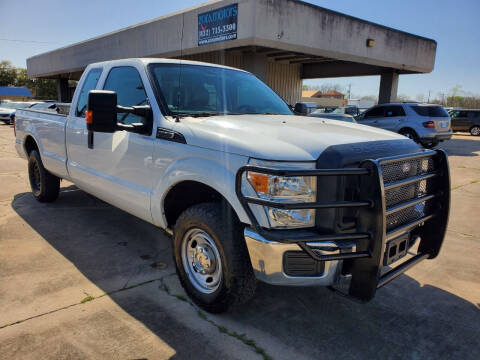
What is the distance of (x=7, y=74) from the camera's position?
69.2m

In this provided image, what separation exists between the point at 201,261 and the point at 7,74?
267 ft

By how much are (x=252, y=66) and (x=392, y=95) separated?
32.4 ft

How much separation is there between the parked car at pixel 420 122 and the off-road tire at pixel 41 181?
1142 cm

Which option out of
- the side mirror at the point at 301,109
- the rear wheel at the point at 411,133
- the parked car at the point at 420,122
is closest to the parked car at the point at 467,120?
the parked car at the point at 420,122

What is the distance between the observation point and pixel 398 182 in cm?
249

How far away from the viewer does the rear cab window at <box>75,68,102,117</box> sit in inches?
168

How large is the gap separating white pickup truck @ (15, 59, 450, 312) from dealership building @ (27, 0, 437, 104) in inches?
231

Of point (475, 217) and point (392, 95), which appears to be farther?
point (392, 95)

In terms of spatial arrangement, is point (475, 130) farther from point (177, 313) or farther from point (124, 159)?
point (177, 313)

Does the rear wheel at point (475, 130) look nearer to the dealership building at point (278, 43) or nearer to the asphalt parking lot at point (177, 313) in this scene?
the dealership building at point (278, 43)

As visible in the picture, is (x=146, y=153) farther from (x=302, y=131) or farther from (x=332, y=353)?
(x=332, y=353)

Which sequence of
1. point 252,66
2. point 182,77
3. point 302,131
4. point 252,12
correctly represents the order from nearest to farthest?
point 302,131 → point 182,77 → point 252,12 → point 252,66

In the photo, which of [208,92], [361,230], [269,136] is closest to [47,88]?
[208,92]

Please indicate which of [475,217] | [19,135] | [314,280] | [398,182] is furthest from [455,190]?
[19,135]
